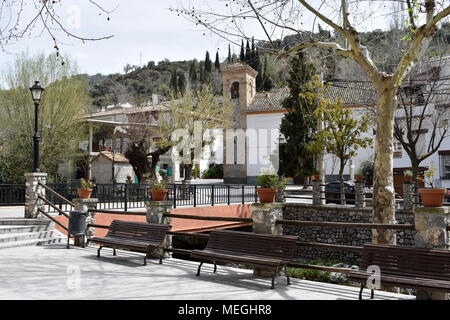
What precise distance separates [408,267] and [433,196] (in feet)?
3.27

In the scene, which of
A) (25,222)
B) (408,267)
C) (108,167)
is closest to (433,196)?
(408,267)

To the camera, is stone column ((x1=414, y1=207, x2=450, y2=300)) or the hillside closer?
stone column ((x1=414, y1=207, x2=450, y2=300))

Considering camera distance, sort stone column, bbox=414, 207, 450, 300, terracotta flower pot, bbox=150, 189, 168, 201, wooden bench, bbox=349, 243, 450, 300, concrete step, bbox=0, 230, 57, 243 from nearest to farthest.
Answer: wooden bench, bbox=349, 243, 450, 300 → stone column, bbox=414, 207, 450, 300 → terracotta flower pot, bbox=150, 189, 168, 201 → concrete step, bbox=0, 230, 57, 243

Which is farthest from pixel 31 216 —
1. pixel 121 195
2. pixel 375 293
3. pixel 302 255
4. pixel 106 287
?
pixel 302 255

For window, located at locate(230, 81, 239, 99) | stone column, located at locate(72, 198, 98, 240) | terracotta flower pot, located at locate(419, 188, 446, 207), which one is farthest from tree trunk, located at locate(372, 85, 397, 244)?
window, located at locate(230, 81, 239, 99)

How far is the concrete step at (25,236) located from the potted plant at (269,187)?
21.9ft

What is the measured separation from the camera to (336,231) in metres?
19.6

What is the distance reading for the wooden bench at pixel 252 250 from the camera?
20.1ft

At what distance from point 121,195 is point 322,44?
36.7 feet

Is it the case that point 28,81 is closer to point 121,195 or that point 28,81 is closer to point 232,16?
point 121,195

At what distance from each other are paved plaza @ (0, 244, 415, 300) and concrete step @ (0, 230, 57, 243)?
6.61ft

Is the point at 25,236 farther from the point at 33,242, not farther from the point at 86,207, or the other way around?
the point at 86,207

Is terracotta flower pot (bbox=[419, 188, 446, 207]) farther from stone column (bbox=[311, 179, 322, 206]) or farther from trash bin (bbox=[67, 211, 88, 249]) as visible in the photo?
stone column (bbox=[311, 179, 322, 206])

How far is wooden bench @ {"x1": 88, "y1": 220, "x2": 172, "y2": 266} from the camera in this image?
25.7ft
